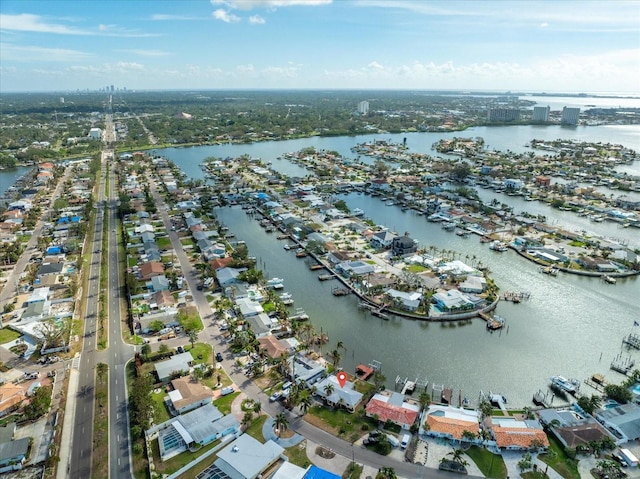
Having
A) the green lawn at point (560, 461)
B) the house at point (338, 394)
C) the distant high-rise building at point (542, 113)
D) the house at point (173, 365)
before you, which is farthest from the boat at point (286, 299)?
the distant high-rise building at point (542, 113)

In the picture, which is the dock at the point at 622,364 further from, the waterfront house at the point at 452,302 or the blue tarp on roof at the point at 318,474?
the blue tarp on roof at the point at 318,474

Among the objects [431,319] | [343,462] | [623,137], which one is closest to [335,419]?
[343,462]

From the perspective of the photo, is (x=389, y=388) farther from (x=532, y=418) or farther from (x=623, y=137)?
(x=623, y=137)

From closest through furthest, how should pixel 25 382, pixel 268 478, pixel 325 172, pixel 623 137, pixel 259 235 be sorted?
1. pixel 268 478
2. pixel 25 382
3. pixel 259 235
4. pixel 325 172
5. pixel 623 137

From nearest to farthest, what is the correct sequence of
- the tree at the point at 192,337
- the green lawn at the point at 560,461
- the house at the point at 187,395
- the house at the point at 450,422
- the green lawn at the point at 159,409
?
1. the green lawn at the point at 560,461
2. the house at the point at 450,422
3. the green lawn at the point at 159,409
4. the house at the point at 187,395
5. the tree at the point at 192,337

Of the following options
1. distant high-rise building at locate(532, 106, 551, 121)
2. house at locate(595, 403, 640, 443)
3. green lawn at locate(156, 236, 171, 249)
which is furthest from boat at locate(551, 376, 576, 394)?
distant high-rise building at locate(532, 106, 551, 121)

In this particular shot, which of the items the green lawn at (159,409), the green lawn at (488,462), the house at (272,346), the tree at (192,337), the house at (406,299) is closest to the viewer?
the green lawn at (488,462)

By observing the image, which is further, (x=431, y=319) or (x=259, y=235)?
(x=259, y=235)
